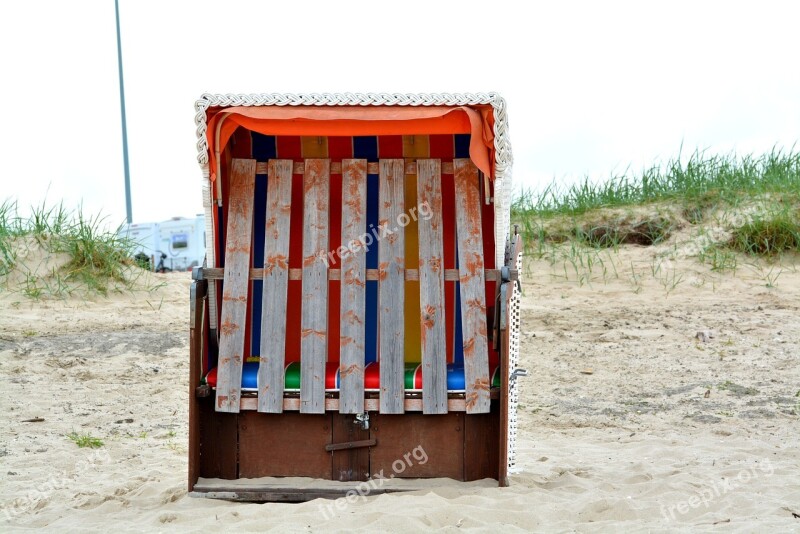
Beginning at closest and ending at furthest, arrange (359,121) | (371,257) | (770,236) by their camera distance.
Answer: (359,121)
(371,257)
(770,236)

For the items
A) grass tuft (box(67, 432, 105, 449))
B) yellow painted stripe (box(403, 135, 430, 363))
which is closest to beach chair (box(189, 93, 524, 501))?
yellow painted stripe (box(403, 135, 430, 363))

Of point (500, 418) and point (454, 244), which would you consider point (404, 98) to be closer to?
point (454, 244)

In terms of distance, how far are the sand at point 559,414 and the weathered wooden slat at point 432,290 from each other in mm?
483

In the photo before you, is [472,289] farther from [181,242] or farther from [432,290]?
[181,242]

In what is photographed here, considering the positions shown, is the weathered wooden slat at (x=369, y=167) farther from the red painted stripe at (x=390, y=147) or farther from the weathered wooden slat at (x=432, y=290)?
the red painted stripe at (x=390, y=147)

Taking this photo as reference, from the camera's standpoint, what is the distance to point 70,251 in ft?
32.8

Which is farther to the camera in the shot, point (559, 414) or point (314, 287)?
point (559, 414)

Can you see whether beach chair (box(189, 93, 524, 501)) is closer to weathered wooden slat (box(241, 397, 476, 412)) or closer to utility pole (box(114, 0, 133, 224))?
weathered wooden slat (box(241, 397, 476, 412))

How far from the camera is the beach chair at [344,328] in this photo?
4.12 metres

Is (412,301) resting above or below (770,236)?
below

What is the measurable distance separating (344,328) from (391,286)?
1.02ft

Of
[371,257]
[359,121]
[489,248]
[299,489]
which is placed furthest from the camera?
[371,257]

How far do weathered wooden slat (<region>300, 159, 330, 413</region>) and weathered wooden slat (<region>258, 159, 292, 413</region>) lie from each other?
0.09 m

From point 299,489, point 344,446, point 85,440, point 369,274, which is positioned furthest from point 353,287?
point 85,440
